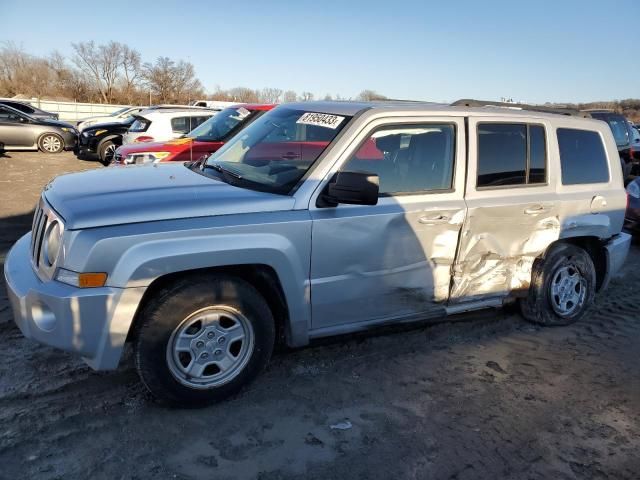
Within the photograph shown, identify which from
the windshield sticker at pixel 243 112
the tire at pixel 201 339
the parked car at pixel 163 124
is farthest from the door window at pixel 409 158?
the parked car at pixel 163 124

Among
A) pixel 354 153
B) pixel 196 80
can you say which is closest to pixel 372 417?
pixel 354 153

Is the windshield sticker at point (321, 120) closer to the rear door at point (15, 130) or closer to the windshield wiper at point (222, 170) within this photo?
the windshield wiper at point (222, 170)

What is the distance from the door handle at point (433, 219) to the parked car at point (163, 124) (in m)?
8.54

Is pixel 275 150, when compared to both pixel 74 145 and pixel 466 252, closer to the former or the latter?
pixel 466 252

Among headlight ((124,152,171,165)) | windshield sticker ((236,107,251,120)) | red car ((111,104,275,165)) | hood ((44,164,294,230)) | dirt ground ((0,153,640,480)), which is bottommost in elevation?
dirt ground ((0,153,640,480))

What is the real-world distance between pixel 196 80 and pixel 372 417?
67061 mm

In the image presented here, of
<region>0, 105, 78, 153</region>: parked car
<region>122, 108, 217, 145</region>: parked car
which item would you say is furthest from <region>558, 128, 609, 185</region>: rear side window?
<region>0, 105, 78, 153</region>: parked car

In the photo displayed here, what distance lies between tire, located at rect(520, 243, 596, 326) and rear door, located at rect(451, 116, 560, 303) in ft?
0.65

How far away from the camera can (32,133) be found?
1598cm

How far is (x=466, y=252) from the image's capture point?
3992 mm

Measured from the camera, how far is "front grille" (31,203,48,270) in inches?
126

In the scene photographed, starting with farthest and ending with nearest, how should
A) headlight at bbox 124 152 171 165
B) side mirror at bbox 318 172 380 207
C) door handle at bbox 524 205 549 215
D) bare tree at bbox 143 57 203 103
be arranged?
1. bare tree at bbox 143 57 203 103
2. headlight at bbox 124 152 171 165
3. door handle at bbox 524 205 549 215
4. side mirror at bbox 318 172 380 207

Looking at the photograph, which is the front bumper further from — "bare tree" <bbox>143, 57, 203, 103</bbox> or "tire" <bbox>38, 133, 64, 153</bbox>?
"bare tree" <bbox>143, 57, 203, 103</bbox>

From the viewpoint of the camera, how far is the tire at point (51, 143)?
16234 millimetres
